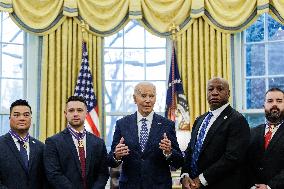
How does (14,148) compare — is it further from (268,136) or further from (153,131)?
(268,136)

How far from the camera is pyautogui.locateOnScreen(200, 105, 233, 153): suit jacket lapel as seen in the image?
12.8 ft

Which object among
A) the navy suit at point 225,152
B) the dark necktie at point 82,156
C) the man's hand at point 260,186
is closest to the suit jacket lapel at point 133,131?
the dark necktie at point 82,156

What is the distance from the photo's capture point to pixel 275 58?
6.63 meters

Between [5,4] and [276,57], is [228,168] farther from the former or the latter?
[5,4]

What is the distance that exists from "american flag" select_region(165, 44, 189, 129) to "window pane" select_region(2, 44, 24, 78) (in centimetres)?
190

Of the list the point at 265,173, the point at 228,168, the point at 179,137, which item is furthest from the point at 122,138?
the point at 179,137

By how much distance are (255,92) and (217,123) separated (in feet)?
9.33

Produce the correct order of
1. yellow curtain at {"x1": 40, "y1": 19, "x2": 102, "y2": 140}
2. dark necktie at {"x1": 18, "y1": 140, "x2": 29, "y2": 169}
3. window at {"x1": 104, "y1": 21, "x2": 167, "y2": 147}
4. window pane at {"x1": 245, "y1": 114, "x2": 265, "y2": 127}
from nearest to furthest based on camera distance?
dark necktie at {"x1": 18, "y1": 140, "x2": 29, "y2": 169} < yellow curtain at {"x1": 40, "y1": 19, "x2": 102, "y2": 140} < window pane at {"x1": 245, "y1": 114, "x2": 265, "y2": 127} < window at {"x1": 104, "y1": 21, "x2": 167, "y2": 147}

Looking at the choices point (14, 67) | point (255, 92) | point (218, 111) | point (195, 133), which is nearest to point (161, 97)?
point (255, 92)

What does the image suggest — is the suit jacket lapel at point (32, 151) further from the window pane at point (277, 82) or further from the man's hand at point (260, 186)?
the window pane at point (277, 82)

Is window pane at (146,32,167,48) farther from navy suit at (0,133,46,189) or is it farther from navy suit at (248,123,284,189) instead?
navy suit at (0,133,46,189)

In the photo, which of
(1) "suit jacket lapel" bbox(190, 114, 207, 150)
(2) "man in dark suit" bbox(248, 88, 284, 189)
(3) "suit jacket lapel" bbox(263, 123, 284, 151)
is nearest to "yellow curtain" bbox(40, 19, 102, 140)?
(1) "suit jacket lapel" bbox(190, 114, 207, 150)

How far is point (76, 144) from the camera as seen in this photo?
13.0 ft

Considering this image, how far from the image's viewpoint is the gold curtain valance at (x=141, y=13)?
636 centimetres
